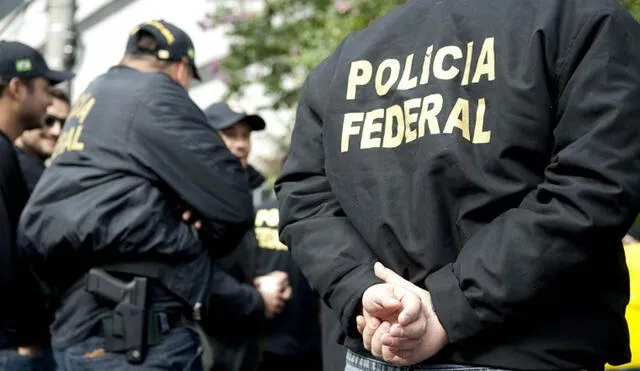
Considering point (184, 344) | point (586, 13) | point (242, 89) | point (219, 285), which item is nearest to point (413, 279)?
point (586, 13)

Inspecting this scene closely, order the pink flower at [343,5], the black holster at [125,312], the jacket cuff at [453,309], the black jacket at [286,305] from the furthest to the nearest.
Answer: the pink flower at [343,5], the black jacket at [286,305], the black holster at [125,312], the jacket cuff at [453,309]

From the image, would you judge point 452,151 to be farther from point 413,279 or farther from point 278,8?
point 278,8

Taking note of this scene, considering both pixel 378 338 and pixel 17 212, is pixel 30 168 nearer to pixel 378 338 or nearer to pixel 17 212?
pixel 17 212

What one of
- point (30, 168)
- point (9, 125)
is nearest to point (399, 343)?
point (9, 125)

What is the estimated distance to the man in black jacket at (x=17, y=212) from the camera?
5.08 meters

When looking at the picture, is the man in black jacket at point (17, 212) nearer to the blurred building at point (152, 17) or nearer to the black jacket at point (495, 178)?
the black jacket at point (495, 178)

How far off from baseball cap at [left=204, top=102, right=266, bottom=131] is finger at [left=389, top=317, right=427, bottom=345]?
4.50 meters

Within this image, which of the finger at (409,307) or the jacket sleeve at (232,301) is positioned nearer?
the finger at (409,307)

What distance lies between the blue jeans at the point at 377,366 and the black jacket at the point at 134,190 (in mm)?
1849

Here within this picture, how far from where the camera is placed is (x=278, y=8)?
37.9ft

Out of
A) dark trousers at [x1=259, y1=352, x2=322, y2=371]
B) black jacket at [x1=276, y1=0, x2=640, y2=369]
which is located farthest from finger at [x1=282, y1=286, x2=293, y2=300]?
black jacket at [x1=276, y1=0, x2=640, y2=369]

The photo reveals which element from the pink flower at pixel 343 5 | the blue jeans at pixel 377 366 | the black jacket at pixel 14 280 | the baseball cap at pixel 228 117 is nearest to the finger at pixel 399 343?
the blue jeans at pixel 377 366

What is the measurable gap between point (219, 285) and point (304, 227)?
2.31 metres

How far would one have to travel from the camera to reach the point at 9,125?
542cm
